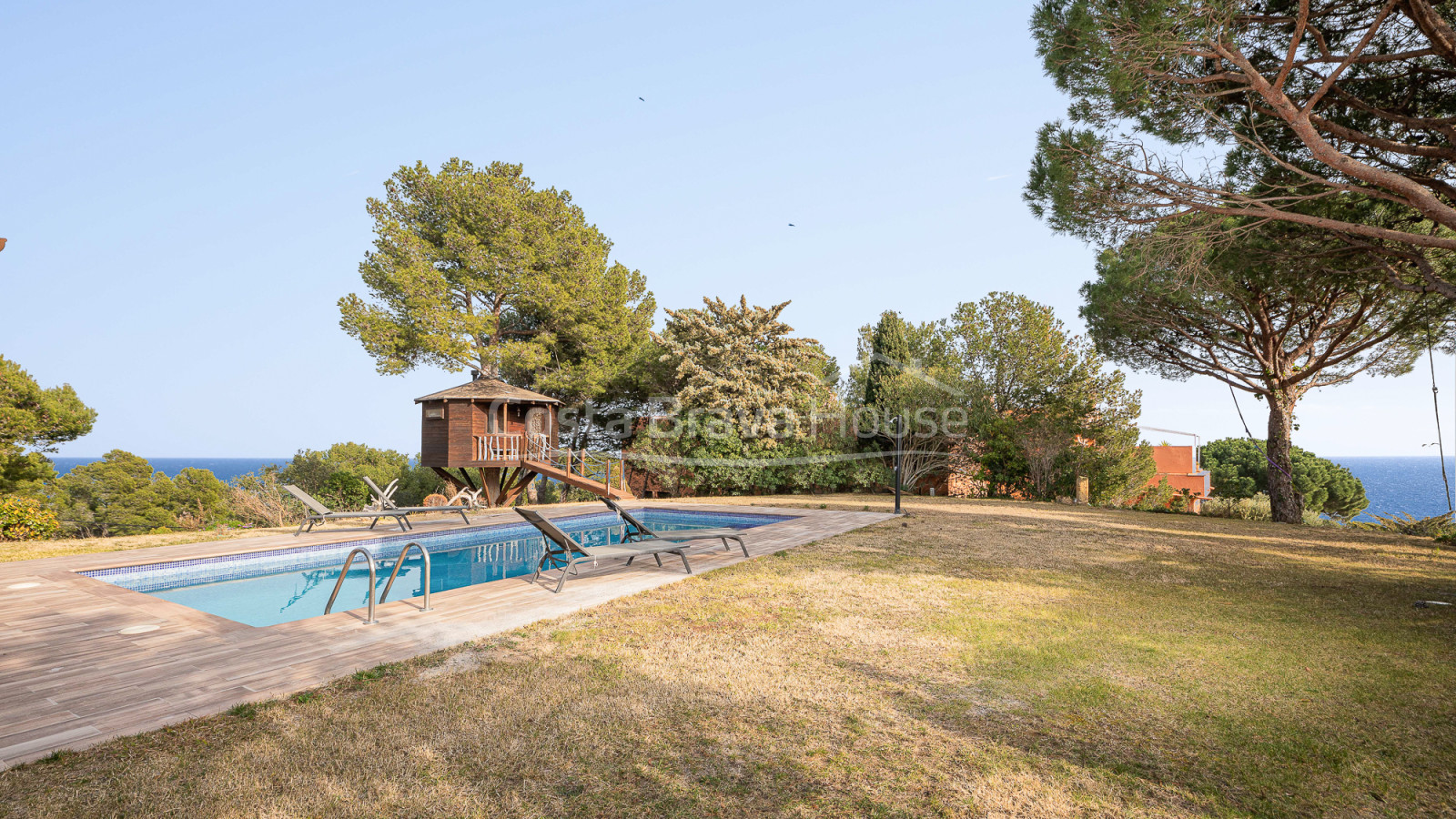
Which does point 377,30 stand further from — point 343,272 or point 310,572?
point 310,572

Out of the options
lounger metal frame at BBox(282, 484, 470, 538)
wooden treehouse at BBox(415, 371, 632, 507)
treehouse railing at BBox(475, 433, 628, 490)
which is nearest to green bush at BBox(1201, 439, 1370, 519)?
treehouse railing at BBox(475, 433, 628, 490)

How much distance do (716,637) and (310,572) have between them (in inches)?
283

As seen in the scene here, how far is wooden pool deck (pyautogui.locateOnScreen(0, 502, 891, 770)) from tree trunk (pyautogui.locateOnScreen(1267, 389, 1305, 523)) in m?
14.3

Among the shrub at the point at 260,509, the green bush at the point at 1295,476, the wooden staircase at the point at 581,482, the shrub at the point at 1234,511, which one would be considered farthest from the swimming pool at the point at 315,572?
the green bush at the point at 1295,476

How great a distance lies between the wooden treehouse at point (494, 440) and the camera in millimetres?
17812

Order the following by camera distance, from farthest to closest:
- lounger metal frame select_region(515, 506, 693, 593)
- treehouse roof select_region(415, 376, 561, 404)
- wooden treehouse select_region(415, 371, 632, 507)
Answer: wooden treehouse select_region(415, 371, 632, 507)
treehouse roof select_region(415, 376, 561, 404)
lounger metal frame select_region(515, 506, 693, 593)

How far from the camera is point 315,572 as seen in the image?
9055 millimetres

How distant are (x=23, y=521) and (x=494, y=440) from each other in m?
9.26

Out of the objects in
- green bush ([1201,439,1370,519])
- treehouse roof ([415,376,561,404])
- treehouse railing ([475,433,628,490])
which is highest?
treehouse roof ([415,376,561,404])

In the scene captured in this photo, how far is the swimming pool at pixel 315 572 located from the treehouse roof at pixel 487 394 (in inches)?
270

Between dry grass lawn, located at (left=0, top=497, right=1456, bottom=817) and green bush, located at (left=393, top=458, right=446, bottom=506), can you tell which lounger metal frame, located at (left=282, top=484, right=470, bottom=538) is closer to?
dry grass lawn, located at (left=0, top=497, right=1456, bottom=817)

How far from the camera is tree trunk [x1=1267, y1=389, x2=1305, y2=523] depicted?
47.5 feet

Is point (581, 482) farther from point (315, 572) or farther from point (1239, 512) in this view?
point (1239, 512)

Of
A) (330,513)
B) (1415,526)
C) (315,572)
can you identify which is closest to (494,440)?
(330,513)
